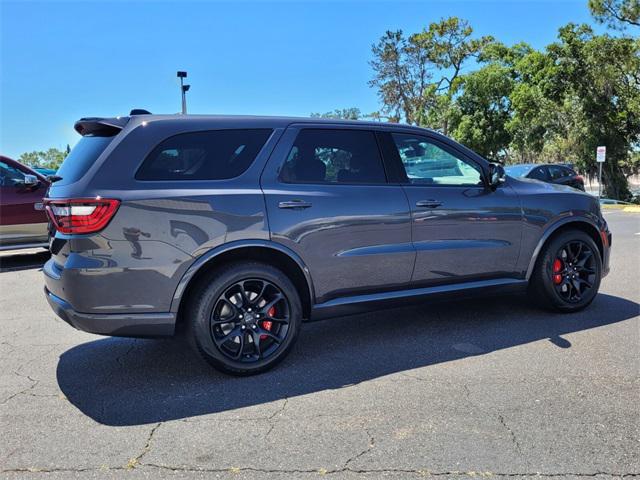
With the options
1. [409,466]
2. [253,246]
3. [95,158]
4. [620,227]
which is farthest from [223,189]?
[620,227]

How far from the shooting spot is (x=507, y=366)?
153 inches

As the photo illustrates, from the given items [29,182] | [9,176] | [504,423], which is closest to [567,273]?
[504,423]

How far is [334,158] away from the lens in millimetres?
4188

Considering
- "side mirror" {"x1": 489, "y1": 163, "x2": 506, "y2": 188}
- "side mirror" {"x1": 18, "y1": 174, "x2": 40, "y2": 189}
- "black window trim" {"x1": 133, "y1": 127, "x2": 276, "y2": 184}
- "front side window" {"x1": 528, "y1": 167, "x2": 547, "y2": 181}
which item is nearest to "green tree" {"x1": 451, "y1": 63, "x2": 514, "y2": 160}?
"front side window" {"x1": 528, "y1": 167, "x2": 547, "y2": 181}

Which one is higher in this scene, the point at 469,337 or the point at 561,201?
the point at 561,201

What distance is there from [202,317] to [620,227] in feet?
42.8

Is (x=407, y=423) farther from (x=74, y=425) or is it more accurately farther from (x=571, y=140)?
(x=571, y=140)

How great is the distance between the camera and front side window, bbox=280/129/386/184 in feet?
13.1

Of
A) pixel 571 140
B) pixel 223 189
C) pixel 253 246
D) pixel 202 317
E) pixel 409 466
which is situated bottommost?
pixel 409 466

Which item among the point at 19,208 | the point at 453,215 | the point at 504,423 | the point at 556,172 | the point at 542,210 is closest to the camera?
the point at 504,423

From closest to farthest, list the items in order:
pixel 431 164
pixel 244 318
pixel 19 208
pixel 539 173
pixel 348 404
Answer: pixel 348 404
pixel 244 318
pixel 431 164
pixel 19 208
pixel 539 173

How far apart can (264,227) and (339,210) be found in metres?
0.61

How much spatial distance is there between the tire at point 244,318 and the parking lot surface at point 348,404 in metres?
0.16

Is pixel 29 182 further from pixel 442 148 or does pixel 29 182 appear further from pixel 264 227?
pixel 442 148
